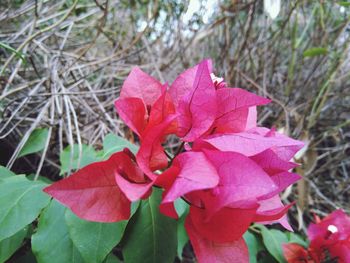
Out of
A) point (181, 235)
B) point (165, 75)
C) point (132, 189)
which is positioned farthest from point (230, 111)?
point (165, 75)

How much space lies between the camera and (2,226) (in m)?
0.40

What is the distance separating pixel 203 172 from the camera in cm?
31

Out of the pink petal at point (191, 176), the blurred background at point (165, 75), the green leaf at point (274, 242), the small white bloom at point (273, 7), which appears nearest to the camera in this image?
the pink petal at point (191, 176)

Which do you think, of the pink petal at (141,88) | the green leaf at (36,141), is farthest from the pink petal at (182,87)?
the green leaf at (36,141)

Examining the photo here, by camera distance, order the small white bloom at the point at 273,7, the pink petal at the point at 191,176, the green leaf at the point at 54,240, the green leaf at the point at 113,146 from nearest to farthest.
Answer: the pink petal at the point at 191,176 → the green leaf at the point at 54,240 → the green leaf at the point at 113,146 → the small white bloom at the point at 273,7

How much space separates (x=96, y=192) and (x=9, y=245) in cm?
17

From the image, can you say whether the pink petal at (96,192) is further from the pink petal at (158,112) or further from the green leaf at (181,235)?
the green leaf at (181,235)

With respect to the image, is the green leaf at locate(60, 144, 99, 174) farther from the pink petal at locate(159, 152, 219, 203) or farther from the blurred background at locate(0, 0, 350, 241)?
the pink petal at locate(159, 152, 219, 203)

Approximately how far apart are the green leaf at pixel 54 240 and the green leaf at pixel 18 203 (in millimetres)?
16

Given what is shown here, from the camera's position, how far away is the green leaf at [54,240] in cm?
40

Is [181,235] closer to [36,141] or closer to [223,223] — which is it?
[223,223]

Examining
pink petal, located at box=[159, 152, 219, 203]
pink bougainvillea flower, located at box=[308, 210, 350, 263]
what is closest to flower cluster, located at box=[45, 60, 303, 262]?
pink petal, located at box=[159, 152, 219, 203]

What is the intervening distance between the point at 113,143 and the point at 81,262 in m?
0.19

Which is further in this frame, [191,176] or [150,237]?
[150,237]
